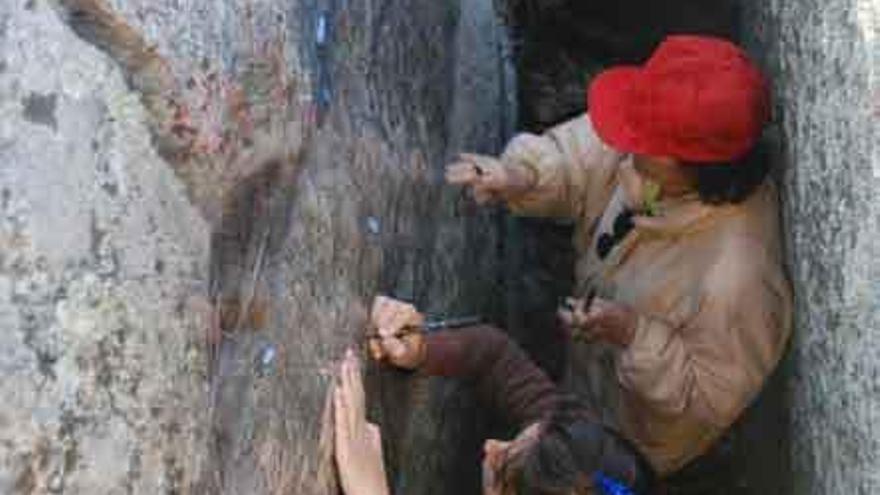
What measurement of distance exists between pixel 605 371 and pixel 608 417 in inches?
3.4

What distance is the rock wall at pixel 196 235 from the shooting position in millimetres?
1355

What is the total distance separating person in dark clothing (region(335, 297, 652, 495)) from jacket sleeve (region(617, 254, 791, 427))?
0.15 m

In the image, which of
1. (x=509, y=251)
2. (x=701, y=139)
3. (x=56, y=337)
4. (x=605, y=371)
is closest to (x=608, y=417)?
(x=605, y=371)

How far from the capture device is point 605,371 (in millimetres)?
2586

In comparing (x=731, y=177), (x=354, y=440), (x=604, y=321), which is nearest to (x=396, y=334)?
(x=354, y=440)

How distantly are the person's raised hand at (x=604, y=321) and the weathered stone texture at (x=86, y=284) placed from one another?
84 centimetres

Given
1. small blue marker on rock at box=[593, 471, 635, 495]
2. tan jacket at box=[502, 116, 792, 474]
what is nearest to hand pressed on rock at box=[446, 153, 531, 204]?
tan jacket at box=[502, 116, 792, 474]

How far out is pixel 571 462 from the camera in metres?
2.00

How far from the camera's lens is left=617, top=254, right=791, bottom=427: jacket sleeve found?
2.27 meters

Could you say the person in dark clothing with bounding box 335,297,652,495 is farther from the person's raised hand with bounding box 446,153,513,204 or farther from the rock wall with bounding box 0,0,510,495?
the person's raised hand with bounding box 446,153,513,204

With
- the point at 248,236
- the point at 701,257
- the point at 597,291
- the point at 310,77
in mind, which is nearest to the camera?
the point at 248,236

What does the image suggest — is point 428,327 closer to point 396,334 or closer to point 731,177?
point 396,334

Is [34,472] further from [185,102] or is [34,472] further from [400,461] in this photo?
[400,461]

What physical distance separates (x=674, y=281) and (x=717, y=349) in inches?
6.1
